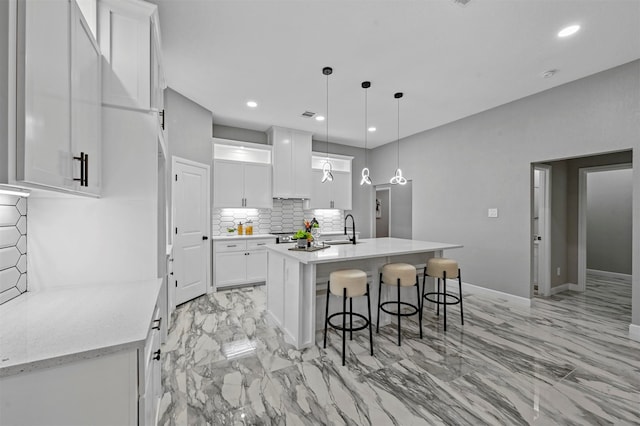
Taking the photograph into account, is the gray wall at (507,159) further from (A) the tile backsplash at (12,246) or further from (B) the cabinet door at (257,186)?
(A) the tile backsplash at (12,246)

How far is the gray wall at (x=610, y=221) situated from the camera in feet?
17.8

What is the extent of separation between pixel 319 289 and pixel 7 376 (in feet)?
7.65

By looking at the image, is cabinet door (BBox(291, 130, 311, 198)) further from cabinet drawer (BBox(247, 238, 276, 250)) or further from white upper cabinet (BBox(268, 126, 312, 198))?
cabinet drawer (BBox(247, 238, 276, 250))

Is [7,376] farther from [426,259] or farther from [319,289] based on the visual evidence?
[426,259]

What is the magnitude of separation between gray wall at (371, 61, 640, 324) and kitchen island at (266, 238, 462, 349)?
1.45 meters

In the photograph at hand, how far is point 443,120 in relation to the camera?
4824 millimetres

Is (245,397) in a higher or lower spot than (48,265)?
lower

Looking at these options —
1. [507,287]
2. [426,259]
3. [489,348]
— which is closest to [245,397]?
[489,348]

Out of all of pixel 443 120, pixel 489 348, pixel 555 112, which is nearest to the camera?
pixel 489 348

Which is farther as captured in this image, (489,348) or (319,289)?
(319,289)

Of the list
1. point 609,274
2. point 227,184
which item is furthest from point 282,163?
point 609,274

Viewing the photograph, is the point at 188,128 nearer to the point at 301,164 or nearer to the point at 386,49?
the point at 301,164

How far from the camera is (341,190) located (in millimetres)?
6270

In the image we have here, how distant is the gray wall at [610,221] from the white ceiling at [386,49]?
12.8 ft
